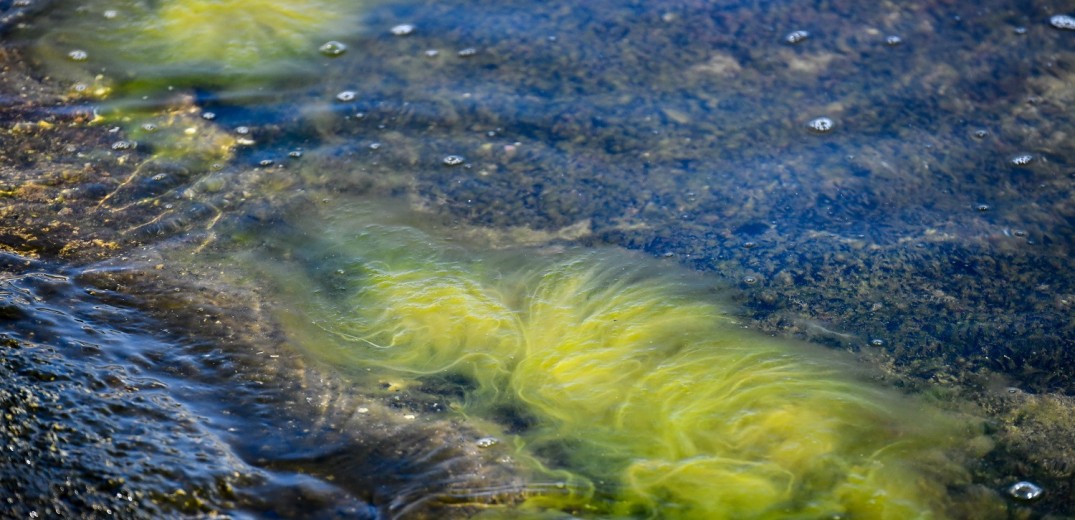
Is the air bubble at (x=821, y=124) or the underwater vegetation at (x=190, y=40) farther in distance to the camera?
the underwater vegetation at (x=190, y=40)

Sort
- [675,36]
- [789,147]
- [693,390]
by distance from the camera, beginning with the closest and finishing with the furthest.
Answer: [693,390], [789,147], [675,36]

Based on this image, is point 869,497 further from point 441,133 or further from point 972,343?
point 441,133

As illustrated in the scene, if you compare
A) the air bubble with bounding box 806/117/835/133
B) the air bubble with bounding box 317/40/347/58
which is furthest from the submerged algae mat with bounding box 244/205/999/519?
the air bubble with bounding box 317/40/347/58

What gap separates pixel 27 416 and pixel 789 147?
3148mm

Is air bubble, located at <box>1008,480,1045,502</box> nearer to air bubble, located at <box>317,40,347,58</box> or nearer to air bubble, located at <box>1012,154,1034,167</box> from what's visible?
air bubble, located at <box>1012,154,1034,167</box>

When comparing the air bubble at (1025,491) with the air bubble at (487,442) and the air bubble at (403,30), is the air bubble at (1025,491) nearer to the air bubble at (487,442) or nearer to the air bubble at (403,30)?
the air bubble at (487,442)

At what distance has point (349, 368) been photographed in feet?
9.50

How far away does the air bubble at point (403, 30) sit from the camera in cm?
462

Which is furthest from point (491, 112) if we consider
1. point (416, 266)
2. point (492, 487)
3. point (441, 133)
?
point (492, 487)

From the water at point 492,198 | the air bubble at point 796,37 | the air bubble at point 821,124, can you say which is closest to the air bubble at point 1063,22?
the water at point 492,198

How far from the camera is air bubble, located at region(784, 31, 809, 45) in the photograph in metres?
4.41

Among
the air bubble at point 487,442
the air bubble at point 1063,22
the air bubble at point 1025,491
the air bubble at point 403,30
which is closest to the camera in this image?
the air bubble at point 1025,491

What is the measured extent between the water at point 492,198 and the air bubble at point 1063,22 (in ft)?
0.09

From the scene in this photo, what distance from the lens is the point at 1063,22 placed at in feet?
14.3
